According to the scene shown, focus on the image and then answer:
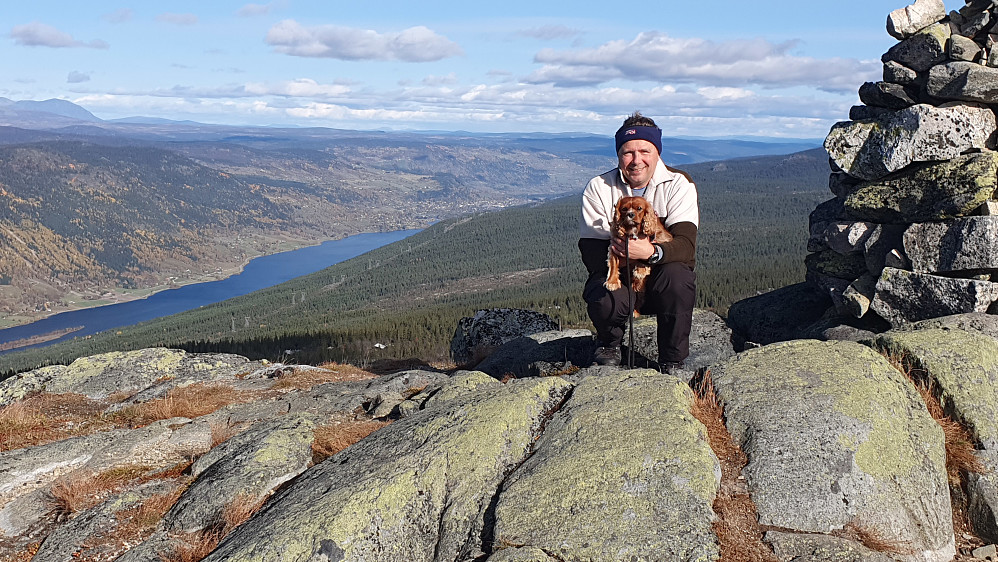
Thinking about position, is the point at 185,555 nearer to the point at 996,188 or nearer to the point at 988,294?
the point at 988,294

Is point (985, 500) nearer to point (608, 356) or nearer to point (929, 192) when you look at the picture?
point (608, 356)

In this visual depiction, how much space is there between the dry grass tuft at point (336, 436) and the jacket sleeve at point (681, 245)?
4581 millimetres

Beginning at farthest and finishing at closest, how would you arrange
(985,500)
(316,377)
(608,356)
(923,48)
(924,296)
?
1. (316,377)
2. (923,48)
3. (924,296)
4. (608,356)
5. (985,500)

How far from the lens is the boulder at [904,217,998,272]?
1202cm

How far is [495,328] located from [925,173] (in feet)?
50.3

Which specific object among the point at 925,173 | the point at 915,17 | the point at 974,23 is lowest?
the point at 925,173

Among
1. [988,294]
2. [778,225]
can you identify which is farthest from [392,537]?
[778,225]

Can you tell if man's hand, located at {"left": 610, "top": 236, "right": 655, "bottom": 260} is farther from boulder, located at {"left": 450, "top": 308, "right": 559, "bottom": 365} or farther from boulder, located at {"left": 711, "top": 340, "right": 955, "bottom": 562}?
A: boulder, located at {"left": 450, "top": 308, "right": 559, "bottom": 365}

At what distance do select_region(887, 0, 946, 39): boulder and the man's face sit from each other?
9200 mm

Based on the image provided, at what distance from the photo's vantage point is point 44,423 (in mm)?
10508

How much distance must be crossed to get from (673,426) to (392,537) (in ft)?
9.13

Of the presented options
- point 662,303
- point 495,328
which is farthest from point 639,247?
point 495,328

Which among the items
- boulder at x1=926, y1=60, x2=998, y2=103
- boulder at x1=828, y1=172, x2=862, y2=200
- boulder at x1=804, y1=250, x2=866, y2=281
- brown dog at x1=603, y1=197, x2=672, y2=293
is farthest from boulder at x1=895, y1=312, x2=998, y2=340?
boulder at x1=828, y1=172, x2=862, y2=200

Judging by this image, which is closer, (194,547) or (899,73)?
(194,547)
